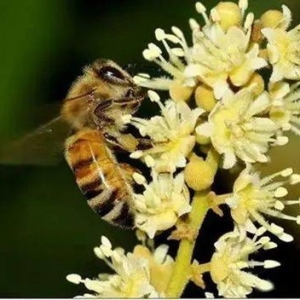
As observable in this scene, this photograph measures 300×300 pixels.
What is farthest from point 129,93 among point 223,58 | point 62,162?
point 62,162

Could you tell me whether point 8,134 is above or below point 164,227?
above

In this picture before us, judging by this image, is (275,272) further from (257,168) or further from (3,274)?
(257,168)

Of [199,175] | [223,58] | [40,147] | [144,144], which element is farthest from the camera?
[40,147]

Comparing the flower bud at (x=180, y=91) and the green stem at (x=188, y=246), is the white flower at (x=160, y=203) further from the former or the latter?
the flower bud at (x=180, y=91)

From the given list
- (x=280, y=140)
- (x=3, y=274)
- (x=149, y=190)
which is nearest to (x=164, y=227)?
(x=149, y=190)

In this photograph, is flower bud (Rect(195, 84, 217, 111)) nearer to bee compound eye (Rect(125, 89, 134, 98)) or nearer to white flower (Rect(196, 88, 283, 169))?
white flower (Rect(196, 88, 283, 169))

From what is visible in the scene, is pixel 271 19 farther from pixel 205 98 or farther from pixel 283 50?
pixel 205 98
